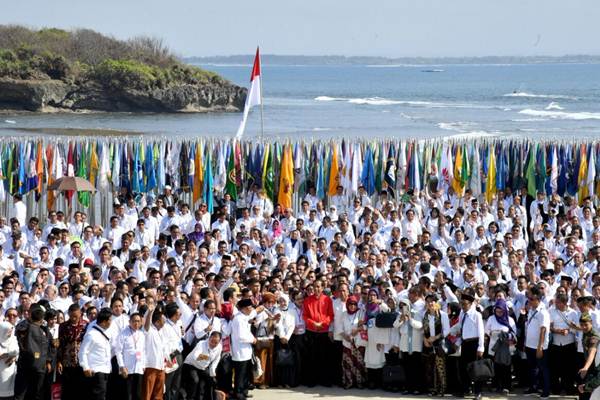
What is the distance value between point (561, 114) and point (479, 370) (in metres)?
64.9

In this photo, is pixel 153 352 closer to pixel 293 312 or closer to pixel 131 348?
pixel 131 348

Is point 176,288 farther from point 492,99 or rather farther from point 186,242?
point 492,99

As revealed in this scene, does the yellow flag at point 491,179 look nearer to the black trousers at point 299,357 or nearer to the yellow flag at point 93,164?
the yellow flag at point 93,164

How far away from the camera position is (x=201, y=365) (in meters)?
13.8

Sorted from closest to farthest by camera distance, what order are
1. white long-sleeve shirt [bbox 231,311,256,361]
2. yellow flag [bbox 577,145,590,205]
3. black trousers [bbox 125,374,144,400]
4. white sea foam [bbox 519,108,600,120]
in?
black trousers [bbox 125,374,144,400], white long-sleeve shirt [bbox 231,311,256,361], yellow flag [bbox 577,145,590,205], white sea foam [bbox 519,108,600,120]

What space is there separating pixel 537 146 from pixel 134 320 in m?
11.7

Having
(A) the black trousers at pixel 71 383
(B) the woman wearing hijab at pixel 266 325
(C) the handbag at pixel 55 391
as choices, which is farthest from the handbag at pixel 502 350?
(C) the handbag at pixel 55 391

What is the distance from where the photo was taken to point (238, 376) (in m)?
14.1

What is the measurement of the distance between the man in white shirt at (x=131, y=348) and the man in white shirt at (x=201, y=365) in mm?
849

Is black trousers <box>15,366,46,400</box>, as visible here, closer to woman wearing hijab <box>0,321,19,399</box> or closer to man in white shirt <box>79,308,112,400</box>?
woman wearing hijab <box>0,321,19,399</box>

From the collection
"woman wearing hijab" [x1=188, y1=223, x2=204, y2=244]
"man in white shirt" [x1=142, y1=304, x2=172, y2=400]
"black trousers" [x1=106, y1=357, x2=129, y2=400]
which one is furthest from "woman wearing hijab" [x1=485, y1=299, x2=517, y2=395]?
"woman wearing hijab" [x1=188, y1=223, x2=204, y2=244]

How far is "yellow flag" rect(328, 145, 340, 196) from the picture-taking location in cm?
2247

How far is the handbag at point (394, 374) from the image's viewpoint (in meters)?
14.7

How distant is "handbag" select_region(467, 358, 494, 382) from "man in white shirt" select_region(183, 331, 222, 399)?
10.0 feet
